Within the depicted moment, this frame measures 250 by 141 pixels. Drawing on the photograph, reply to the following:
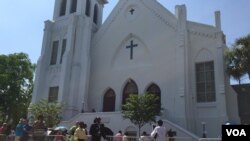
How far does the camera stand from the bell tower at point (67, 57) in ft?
91.6

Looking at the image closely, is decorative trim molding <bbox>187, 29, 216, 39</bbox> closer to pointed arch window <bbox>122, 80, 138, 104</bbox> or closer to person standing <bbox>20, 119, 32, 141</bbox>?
pointed arch window <bbox>122, 80, 138, 104</bbox>

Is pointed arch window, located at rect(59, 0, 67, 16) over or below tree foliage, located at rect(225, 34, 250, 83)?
over

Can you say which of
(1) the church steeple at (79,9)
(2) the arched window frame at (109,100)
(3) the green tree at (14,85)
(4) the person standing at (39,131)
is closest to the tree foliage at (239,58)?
(2) the arched window frame at (109,100)

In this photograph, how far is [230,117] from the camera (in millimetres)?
21906

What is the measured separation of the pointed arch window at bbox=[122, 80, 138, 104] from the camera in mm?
26625

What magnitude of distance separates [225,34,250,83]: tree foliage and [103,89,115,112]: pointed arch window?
441 inches

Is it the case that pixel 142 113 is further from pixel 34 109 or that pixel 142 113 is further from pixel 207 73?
pixel 34 109

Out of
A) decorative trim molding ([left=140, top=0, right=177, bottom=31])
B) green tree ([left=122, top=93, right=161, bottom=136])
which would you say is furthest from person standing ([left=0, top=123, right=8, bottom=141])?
decorative trim molding ([left=140, top=0, right=177, bottom=31])

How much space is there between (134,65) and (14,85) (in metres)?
16.4

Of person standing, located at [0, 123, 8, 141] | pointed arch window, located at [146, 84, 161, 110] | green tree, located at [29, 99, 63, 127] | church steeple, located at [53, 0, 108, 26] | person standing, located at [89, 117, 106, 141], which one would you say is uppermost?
church steeple, located at [53, 0, 108, 26]

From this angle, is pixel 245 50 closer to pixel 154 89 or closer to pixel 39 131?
pixel 154 89

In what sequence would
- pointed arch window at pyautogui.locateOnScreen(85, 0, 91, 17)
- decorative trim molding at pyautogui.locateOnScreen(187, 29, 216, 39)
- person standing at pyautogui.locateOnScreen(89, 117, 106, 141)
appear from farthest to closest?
A: pointed arch window at pyautogui.locateOnScreen(85, 0, 91, 17) < decorative trim molding at pyautogui.locateOnScreen(187, 29, 216, 39) < person standing at pyautogui.locateOnScreen(89, 117, 106, 141)

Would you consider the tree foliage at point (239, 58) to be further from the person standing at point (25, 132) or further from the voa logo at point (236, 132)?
the voa logo at point (236, 132)

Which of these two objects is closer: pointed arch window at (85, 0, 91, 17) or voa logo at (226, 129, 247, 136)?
voa logo at (226, 129, 247, 136)
